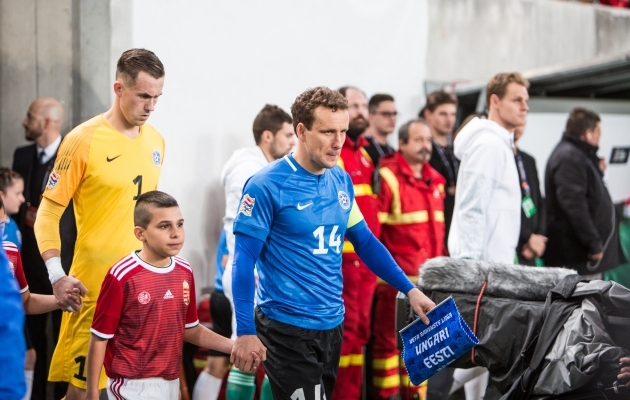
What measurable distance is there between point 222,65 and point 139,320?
334 cm

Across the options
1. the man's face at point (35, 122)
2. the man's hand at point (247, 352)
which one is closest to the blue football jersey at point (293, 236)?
the man's hand at point (247, 352)

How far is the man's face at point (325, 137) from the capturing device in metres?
3.89

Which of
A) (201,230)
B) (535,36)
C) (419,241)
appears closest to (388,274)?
(419,241)

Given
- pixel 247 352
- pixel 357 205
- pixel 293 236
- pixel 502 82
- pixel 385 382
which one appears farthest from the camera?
pixel 385 382

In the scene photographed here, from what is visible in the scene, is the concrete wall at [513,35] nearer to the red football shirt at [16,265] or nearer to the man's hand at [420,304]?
the man's hand at [420,304]

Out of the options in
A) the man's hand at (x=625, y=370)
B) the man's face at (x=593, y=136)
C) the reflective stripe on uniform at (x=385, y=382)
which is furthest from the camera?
the man's face at (x=593, y=136)

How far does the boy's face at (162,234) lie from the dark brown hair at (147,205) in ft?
0.05

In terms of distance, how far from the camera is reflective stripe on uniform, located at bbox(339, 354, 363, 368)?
5.93m

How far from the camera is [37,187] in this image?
605 centimetres

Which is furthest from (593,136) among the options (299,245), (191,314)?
(191,314)

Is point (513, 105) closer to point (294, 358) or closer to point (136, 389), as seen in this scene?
point (294, 358)

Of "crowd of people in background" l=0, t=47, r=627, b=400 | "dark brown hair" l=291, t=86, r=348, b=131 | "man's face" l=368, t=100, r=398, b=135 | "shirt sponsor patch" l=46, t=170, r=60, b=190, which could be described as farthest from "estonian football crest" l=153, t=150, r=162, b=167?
"man's face" l=368, t=100, r=398, b=135

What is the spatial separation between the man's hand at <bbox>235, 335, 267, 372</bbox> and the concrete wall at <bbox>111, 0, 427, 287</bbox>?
2997 mm

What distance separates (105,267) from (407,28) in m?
4.82
